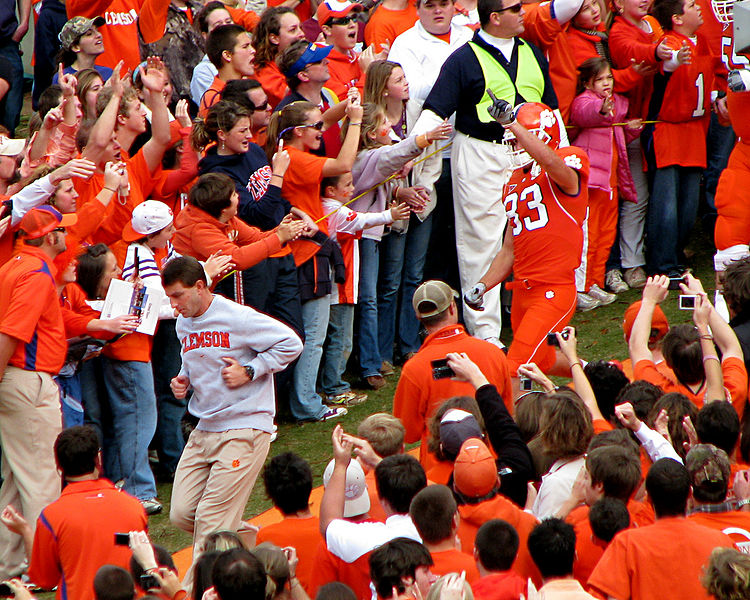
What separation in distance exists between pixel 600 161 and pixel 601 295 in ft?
4.04

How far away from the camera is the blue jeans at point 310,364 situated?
796 centimetres

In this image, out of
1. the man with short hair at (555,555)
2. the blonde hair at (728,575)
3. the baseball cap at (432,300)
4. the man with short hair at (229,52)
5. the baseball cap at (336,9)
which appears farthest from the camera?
the baseball cap at (336,9)

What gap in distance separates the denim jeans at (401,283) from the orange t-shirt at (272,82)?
4.76 ft

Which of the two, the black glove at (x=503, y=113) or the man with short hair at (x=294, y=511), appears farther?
the black glove at (x=503, y=113)

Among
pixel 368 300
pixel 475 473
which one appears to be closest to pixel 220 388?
pixel 475 473

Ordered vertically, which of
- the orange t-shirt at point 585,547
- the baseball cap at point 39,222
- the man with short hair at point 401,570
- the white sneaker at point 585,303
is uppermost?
the baseball cap at point 39,222

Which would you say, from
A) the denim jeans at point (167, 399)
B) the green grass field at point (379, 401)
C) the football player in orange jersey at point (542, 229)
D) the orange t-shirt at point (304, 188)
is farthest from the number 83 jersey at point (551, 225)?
the denim jeans at point (167, 399)

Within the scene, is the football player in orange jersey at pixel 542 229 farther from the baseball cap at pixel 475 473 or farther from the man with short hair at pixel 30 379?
the man with short hair at pixel 30 379

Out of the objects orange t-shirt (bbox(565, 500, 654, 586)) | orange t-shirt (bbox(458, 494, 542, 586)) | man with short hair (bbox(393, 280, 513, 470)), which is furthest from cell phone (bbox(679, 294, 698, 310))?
orange t-shirt (bbox(458, 494, 542, 586))

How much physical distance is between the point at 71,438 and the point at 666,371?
132 inches

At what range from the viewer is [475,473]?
4625mm

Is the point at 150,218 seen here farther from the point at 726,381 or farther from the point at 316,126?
the point at 726,381

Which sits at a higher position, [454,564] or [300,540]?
[454,564]

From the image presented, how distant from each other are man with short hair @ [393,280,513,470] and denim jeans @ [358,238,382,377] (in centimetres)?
239
